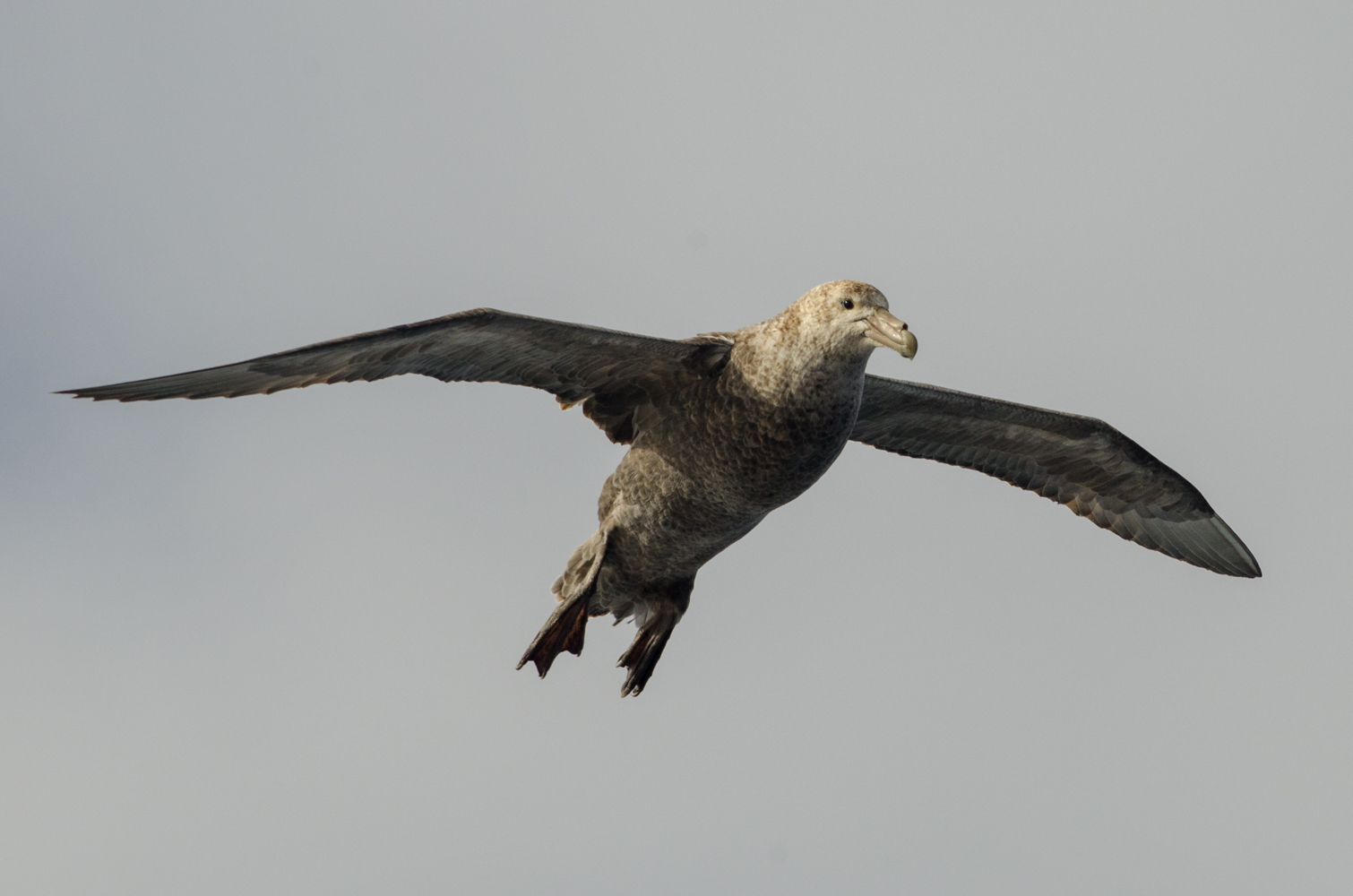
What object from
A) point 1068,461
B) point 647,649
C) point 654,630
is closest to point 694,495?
point 654,630

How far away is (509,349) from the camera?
1214 cm

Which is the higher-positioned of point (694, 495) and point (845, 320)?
point (845, 320)

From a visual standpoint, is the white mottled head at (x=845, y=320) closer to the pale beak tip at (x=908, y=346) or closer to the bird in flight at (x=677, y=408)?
the bird in flight at (x=677, y=408)

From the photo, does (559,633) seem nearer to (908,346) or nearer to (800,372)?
(800,372)

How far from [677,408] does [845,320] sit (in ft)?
5.14

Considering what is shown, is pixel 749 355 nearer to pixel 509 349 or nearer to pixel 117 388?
pixel 509 349

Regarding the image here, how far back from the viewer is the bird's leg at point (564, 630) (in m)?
12.9

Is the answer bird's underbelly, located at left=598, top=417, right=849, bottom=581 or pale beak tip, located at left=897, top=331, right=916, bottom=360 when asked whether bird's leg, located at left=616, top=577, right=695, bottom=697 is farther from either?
pale beak tip, located at left=897, top=331, right=916, bottom=360

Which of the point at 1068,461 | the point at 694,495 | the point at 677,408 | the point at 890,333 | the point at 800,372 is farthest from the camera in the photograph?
the point at 1068,461

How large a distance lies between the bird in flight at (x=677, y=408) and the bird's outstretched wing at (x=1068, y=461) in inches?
1.1

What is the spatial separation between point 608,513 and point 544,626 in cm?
104

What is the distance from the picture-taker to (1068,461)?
14.5m

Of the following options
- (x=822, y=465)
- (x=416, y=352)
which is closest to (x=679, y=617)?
(x=822, y=465)

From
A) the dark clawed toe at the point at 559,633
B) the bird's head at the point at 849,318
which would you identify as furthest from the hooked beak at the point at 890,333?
the dark clawed toe at the point at 559,633
